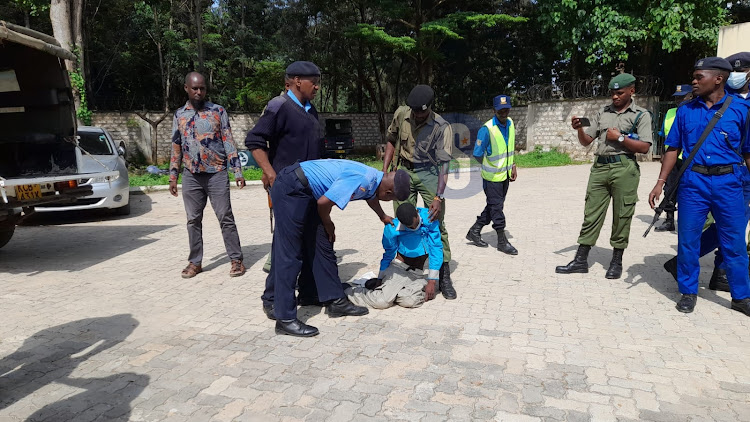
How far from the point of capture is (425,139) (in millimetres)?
4668

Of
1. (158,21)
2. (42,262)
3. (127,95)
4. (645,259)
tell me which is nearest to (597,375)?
(645,259)

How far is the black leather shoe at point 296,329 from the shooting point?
3.69 meters

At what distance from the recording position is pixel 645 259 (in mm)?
5777

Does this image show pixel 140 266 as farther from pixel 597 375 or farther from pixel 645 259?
pixel 645 259

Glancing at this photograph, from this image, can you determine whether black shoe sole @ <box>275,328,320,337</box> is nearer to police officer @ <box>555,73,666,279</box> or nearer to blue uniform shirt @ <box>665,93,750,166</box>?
police officer @ <box>555,73,666,279</box>

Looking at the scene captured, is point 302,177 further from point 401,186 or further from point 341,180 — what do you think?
point 401,186

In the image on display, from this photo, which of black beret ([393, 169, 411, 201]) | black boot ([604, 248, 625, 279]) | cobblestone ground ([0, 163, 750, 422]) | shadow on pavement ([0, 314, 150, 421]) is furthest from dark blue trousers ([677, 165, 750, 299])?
shadow on pavement ([0, 314, 150, 421])

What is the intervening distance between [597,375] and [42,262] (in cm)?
625

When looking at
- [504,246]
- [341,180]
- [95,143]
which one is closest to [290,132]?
[341,180]

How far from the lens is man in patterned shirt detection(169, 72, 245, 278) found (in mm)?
5090

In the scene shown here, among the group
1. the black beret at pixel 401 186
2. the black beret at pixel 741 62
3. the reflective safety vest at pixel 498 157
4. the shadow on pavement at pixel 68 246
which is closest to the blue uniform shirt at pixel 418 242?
the black beret at pixel 401 186

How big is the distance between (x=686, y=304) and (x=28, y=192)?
6.69 m

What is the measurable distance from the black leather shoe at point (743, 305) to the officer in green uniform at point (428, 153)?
7.67ft

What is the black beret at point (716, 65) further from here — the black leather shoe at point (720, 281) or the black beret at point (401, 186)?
the black beret at point (401, 186)
